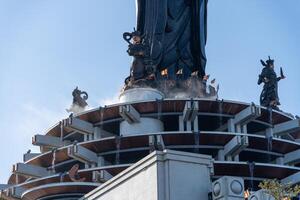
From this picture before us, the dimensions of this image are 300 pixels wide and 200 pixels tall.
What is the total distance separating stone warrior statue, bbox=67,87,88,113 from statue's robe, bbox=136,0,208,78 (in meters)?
5.82

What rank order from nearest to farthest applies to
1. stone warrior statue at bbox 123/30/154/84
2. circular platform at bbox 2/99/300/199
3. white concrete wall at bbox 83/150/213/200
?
white concrete wall at bbox 83/150/213/200
circular platform at bbox 2/99/300/199
stone warrior statue at bbox 123/30/154/84

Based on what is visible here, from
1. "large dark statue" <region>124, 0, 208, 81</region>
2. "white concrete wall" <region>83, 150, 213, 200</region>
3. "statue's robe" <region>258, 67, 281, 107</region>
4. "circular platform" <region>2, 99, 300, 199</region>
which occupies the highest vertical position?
"large dark statue" <region>124, 0, 208, 81</region>

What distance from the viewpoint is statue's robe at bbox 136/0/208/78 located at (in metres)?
Result: 51.1

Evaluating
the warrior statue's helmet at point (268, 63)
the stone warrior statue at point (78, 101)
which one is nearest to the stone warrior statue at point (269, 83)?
the warrior statue's helmet at point (268, 63)

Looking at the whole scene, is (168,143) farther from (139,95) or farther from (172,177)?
(172,177)

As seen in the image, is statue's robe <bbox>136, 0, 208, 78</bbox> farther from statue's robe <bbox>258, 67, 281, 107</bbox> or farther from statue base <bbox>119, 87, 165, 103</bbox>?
statue base <bbox>119, 87, 165, 103</bbox>

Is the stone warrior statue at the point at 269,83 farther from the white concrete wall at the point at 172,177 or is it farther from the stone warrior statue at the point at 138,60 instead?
the white concrete wall at the point at 172,177

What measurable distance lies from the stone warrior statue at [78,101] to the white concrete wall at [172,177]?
2952 centimetres

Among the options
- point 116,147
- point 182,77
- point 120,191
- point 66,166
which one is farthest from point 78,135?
point 120,191

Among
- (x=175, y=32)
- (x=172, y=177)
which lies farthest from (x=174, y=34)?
(x=172, y=177)

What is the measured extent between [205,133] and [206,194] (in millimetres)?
20950

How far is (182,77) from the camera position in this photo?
50938mm

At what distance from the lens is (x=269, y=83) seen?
48.6m

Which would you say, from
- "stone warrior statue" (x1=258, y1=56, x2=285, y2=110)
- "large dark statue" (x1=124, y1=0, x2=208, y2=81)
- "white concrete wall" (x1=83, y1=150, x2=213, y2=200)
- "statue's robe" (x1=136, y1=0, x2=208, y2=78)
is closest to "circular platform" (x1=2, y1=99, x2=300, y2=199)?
"stone warrior statue" (x1=258, y1=56, x2=285, y2=110)
